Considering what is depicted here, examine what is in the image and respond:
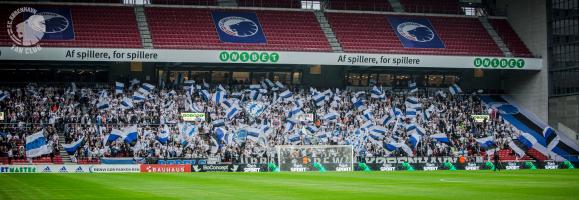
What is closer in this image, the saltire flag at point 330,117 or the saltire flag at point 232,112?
the saltire flag at point 232,112

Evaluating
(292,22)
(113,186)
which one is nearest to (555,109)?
(292,22)

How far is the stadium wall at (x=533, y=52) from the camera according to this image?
7244cm

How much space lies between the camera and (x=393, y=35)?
73.3 m

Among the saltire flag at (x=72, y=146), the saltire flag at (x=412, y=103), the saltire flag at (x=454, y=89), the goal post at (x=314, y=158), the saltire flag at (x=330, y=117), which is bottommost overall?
the goal post at (x=314, y=158)

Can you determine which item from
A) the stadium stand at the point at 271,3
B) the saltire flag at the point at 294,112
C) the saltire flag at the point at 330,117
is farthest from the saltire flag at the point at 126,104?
the stadium stand at the point at 271,3

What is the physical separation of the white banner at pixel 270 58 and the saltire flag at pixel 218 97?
2.63m

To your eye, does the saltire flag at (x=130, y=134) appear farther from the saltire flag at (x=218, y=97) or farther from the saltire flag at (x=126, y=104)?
the saltire flag at (x=218, y=97)

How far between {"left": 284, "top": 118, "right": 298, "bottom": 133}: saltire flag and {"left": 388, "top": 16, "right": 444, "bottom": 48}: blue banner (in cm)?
1429

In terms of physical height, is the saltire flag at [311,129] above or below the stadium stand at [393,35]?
below

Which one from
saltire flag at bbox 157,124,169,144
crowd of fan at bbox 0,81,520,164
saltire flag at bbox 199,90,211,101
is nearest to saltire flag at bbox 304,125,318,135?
crowd of fan at bbox 0,81,520,164

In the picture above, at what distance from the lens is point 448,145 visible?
64.4 m

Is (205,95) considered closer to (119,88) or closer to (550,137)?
(119,88)

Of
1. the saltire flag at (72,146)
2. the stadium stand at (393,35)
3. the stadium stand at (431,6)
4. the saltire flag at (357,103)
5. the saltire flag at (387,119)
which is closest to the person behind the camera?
the saltire flag at (72,146)

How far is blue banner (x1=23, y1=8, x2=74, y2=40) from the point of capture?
64.2 meters
